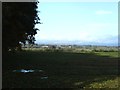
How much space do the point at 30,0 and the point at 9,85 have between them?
15.8 metres

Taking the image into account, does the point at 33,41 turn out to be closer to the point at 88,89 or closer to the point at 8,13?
the point at 8,13

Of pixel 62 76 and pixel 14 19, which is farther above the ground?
pixel 14 19

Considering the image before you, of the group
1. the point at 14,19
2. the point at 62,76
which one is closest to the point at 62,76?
the point at 62,76

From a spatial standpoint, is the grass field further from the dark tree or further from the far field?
the dark tree

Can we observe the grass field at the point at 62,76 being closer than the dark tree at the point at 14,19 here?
Yes

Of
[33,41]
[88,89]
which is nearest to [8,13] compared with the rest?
[88,89]

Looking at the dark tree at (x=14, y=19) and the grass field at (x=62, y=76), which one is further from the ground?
the dark tree at (x=14, y=19)

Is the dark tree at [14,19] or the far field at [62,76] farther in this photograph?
the dark tree at [14,19]

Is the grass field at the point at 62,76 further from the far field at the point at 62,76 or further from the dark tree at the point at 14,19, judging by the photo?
the dark tree at the point at 14,19

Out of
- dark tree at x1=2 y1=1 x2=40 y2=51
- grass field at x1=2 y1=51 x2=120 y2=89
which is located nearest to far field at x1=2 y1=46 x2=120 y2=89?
grass field at x1=2 y1=51 x2=120 y2=89

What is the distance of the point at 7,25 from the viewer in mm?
29281

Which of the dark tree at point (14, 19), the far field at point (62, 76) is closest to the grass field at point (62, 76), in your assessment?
the far field at point (62, 76)

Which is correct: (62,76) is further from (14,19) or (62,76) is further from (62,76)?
(14,19)

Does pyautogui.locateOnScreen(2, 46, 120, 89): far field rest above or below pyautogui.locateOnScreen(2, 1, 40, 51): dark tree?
below
